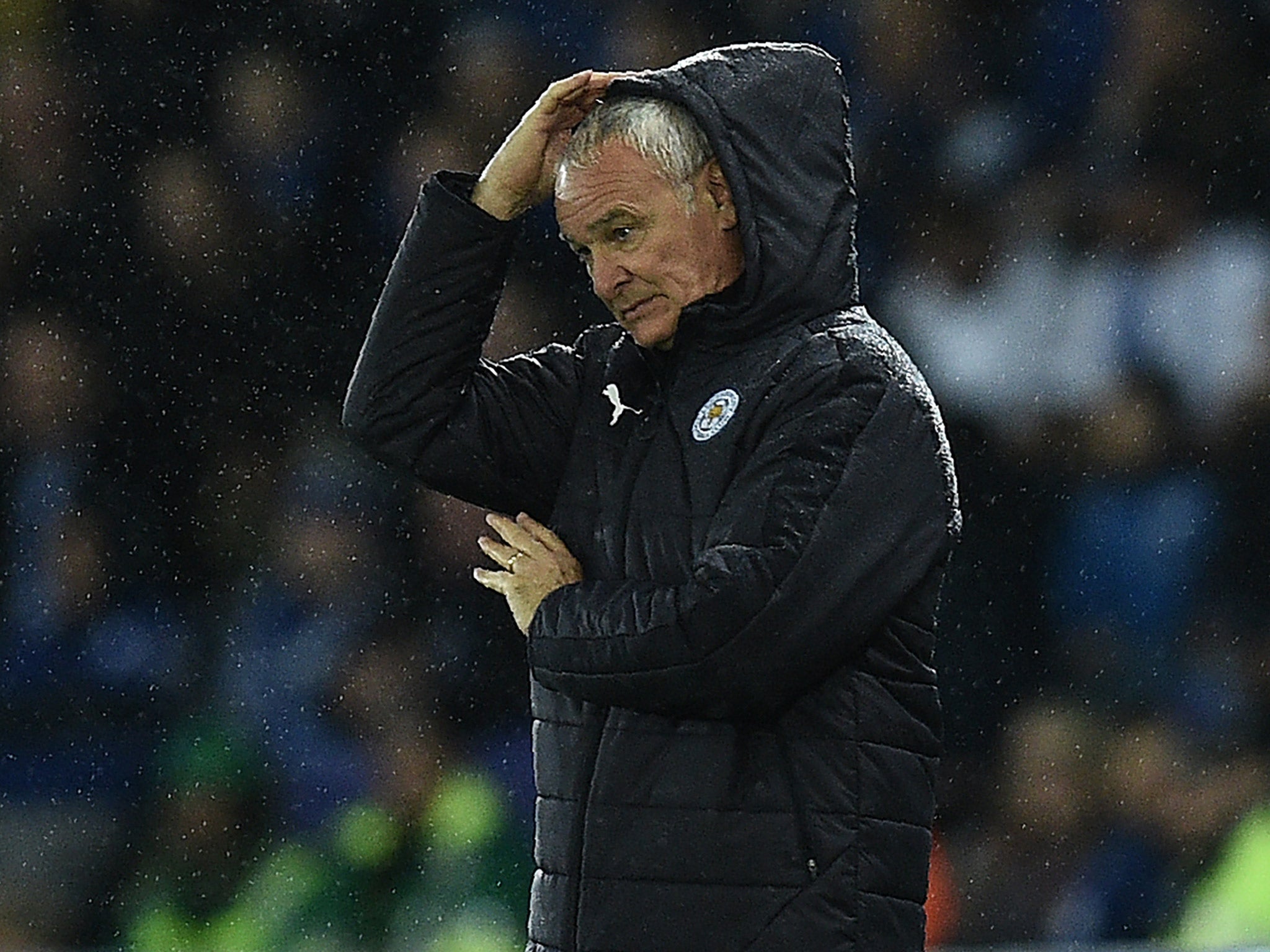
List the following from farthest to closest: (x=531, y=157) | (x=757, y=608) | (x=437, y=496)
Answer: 1. (x=437, y=496)
2. (x=531, y=157)
3. (x=757, y=608)

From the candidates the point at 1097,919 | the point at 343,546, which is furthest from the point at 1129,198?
the point at 343,546

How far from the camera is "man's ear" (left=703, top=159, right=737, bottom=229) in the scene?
1.66 metres

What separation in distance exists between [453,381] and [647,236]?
232mm

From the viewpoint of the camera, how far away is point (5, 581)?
3.33 meters

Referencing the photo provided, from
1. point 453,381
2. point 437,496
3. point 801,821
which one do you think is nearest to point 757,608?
point 801,821

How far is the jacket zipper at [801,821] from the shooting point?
1563 millimetres

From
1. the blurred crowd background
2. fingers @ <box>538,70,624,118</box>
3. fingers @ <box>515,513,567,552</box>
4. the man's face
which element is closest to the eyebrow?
the man's face

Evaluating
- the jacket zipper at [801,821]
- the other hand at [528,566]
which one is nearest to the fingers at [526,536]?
the other hand at [528,566]

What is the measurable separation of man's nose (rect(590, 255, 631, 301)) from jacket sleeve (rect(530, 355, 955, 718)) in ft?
0.54

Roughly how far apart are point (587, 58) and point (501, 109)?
16 centimetres

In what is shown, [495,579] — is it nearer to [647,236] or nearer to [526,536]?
[526,536]

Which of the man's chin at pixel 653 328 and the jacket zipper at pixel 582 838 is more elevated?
the man's chin at pixel 653 328

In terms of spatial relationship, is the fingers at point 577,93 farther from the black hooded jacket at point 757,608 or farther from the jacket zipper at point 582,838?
the jacket zipper at point 582,838

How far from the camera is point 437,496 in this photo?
11.3 ft
